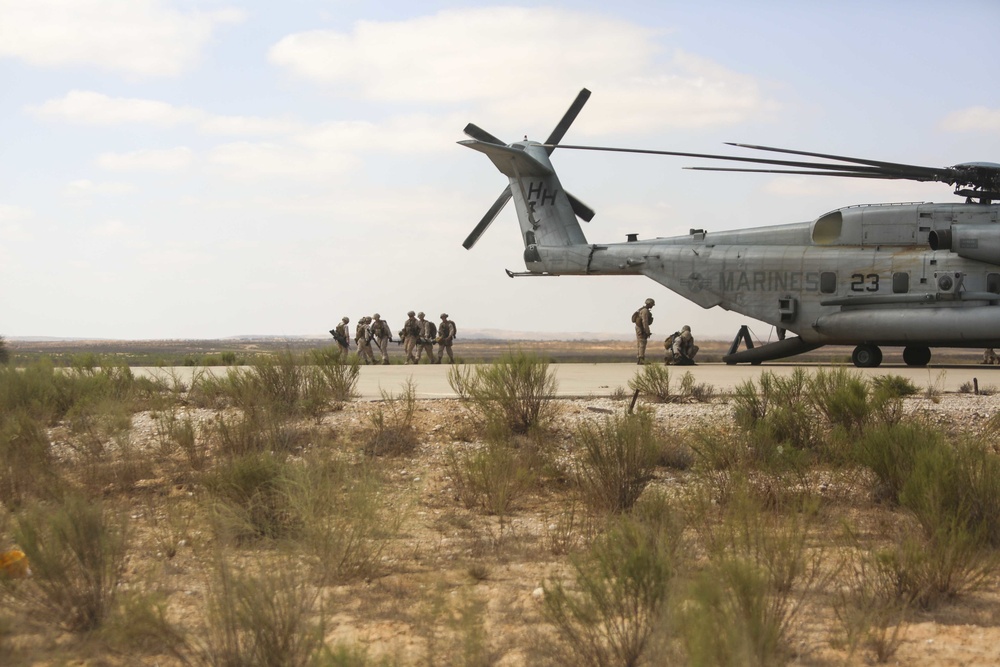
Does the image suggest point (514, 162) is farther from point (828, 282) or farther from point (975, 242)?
point (975, 242)

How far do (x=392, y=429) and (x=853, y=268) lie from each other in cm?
1307

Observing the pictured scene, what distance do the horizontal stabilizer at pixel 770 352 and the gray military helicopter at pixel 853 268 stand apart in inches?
1.1

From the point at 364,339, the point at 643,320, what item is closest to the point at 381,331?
the point at 364,339

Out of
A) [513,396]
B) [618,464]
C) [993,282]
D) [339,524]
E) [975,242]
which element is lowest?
[339,524]

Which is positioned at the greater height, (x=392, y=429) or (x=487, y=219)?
(x=487, y=219)

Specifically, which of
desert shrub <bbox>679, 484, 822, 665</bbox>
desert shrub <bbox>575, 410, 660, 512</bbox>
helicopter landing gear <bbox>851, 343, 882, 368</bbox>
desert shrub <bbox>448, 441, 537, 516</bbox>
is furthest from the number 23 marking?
desert shrub <bbox>679, 484, 822, 665</bbox>

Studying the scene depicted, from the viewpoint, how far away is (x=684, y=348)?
22.1 meters

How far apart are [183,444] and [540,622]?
5.95 meters

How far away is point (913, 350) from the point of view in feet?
69.4

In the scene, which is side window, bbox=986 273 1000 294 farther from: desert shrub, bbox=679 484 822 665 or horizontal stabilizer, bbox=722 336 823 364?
desert shrub, bbox=679 484 822 665

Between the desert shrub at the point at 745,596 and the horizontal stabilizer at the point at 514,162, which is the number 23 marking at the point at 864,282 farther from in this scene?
the desert shrub at the point at 745,596

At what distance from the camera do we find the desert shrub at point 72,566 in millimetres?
5465

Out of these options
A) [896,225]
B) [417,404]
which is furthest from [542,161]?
[417,404]

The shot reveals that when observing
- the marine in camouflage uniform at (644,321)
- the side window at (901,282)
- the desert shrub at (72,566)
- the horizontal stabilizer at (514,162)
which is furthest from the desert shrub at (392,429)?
the horizontal stabilizer at (514,162)
